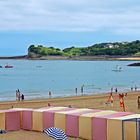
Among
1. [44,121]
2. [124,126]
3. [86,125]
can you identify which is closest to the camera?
[124,126]

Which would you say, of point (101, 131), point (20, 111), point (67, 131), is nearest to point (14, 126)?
point (20, 111)

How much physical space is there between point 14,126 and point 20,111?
2.65ft

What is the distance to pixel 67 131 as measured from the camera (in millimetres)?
21156

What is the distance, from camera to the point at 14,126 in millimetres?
23078

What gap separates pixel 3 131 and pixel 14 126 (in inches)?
34.3

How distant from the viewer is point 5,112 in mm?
22781

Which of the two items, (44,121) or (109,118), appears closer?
(109,118)

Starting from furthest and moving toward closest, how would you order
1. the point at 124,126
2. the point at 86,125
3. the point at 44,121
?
1. the point at 44,121
2. the point at 86,125
3. the point at 124,126

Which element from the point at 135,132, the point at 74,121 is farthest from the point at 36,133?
the point at 135,132

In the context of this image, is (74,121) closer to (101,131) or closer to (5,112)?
(101,131)

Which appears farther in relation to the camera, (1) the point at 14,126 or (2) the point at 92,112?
(1) the point at 14,126

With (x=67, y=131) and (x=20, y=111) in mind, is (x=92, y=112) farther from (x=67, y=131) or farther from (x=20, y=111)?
(x=20, y=111)

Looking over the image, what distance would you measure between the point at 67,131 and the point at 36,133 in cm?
193

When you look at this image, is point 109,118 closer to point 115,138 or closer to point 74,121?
point 115,138
